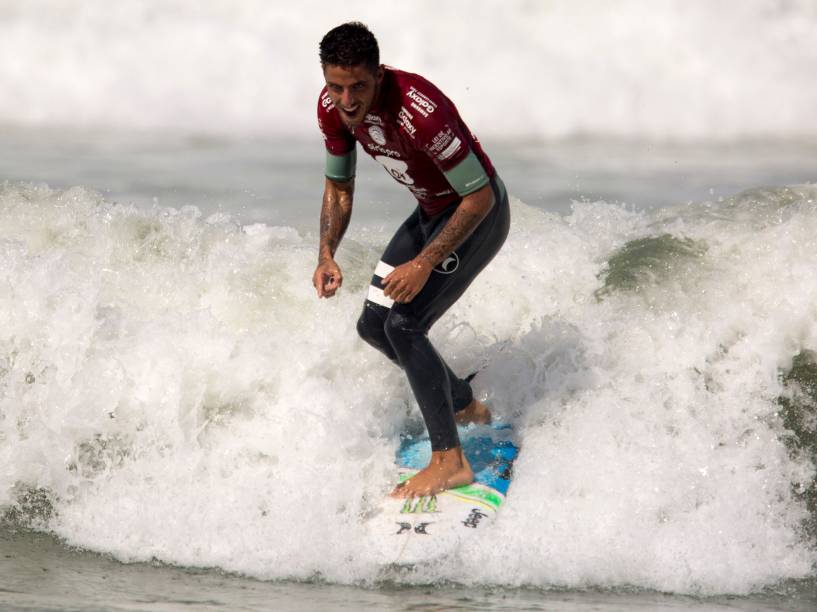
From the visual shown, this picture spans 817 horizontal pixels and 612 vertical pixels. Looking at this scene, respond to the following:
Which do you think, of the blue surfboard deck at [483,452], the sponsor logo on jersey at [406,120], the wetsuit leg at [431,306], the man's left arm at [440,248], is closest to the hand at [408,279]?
the man's left arm at [440,248]

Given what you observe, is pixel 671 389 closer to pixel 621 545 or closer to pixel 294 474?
pixel 621 545

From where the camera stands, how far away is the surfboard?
4.52 m

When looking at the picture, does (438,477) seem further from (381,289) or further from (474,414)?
(381,289)

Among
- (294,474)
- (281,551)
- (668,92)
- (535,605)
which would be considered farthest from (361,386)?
(668,92)

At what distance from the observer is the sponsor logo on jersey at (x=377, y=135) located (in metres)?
4.38

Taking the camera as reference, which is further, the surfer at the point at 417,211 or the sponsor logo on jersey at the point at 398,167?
the sponsor logo on jersey at the point at 398,167

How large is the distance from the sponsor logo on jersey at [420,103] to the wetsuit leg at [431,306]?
574mm

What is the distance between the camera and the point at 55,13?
18.3 m

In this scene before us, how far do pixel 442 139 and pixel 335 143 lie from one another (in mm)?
759

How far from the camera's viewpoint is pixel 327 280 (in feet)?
15.4

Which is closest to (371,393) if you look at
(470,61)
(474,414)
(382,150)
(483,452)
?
(474,414)

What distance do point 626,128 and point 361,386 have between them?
12231 millimetres

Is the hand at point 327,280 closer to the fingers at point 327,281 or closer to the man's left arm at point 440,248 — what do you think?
the fingers at point 327,281

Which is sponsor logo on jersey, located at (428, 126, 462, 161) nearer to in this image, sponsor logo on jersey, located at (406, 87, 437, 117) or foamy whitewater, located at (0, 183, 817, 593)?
sponsor logo on jersey, located at (406, 87, 437, 117)
